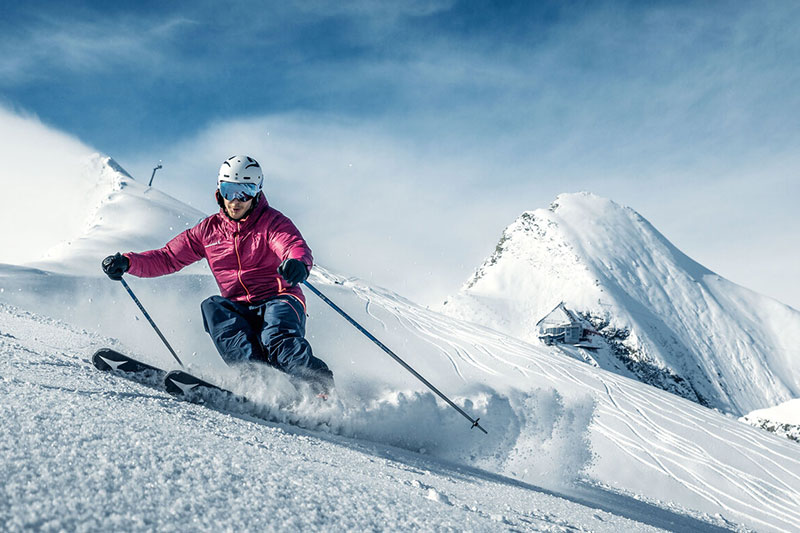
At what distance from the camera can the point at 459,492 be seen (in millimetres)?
1999

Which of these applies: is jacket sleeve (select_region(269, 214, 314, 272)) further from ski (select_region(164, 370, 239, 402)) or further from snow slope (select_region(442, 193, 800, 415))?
snow slope (select_region(442, 193, 800, 415))

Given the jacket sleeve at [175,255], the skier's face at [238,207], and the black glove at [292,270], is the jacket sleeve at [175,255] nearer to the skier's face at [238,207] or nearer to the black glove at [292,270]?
the skier's face at [238,207]

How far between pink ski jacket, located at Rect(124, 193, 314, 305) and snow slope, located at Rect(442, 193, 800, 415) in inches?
1702

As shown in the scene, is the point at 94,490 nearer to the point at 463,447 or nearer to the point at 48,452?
the point at 48,452

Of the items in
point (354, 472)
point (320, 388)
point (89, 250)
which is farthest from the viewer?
point (89, 250)

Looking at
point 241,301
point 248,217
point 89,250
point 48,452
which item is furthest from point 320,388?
point 89,250

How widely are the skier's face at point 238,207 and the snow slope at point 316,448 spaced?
1253mm

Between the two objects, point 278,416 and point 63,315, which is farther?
point 63,315

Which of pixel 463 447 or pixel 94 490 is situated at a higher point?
pixel 94 490

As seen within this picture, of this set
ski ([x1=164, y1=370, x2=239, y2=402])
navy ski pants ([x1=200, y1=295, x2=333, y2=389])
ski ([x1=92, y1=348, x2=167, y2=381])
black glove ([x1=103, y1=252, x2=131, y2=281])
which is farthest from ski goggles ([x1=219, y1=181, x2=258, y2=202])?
ski ([x1=164, y1=370, x2=239, y2=402])

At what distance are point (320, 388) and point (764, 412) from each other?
29.0 metres

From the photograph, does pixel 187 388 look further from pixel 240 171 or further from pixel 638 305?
pixel 638 305

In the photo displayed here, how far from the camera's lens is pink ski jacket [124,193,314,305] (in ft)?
13.1

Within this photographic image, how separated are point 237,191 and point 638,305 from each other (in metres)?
57.7
